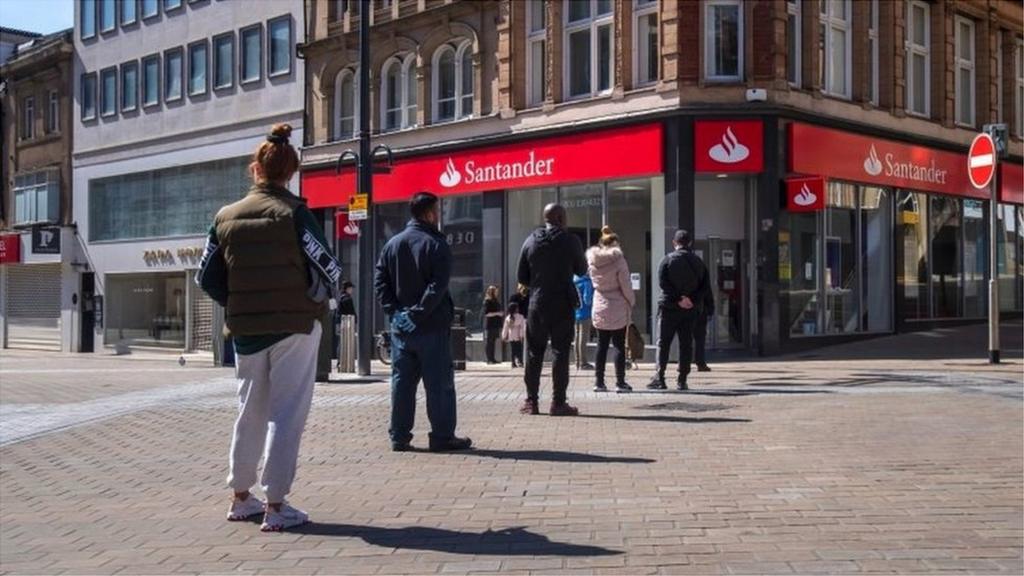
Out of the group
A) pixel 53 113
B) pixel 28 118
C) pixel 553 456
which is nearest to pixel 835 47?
pixel 553 456

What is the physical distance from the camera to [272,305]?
5.59 metres

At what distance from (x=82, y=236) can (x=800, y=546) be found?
3827 cm

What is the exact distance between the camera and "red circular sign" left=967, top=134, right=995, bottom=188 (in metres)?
15.6

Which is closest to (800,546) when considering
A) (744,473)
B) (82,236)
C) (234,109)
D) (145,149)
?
(744,473)

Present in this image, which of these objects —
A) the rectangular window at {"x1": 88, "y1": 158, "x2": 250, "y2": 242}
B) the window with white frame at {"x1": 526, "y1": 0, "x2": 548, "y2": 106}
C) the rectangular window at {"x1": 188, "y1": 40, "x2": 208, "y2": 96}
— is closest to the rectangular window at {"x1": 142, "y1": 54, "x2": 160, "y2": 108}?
the rectangular window at {"x1": 188, "y1": 40, "x2": 208, "y2": 96}

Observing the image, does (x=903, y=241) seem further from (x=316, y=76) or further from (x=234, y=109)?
(x=234, y=109)

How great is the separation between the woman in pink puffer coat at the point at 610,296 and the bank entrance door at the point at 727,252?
9.17m

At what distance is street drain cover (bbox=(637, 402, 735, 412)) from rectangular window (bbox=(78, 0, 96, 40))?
3431 cm

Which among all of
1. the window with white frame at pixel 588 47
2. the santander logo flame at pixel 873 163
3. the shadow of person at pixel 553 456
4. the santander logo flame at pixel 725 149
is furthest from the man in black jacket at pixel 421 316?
the santander logo flame at pixel 873 163

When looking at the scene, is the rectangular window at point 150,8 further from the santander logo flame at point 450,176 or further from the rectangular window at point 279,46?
the santander logo flame at point 450,176

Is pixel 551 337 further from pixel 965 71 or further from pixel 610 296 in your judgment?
pixel 965 71

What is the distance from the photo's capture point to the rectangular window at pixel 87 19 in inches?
1553

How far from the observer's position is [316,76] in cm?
2945

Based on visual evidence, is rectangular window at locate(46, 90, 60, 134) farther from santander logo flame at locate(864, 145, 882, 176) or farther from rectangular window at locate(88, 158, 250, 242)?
santander logo flame at locate(864, 145, 882, 176)
